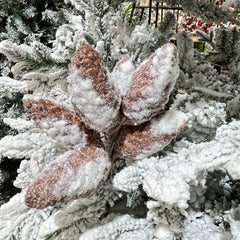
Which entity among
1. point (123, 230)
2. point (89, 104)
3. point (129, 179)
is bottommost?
point (123, 230)

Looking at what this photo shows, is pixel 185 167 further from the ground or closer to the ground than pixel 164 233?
further from the ground

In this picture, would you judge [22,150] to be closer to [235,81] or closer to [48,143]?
[48,143]

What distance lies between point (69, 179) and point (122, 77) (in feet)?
0.45

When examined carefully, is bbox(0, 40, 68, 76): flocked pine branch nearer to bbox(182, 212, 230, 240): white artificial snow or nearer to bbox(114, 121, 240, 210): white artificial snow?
bbox(114, 121, 240, 210): white artificial snow

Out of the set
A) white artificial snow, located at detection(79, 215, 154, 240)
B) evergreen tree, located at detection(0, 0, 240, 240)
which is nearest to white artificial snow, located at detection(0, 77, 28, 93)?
evergreen tree, located at detection(0, 0, 240, 240)

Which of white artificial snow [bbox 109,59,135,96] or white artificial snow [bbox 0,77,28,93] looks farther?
white artificial snow [bbox 0,77,28,93]

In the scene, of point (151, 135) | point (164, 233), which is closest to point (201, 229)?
point (164, 233)

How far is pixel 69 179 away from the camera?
278mm

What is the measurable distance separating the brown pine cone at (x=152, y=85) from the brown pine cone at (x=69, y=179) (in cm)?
7

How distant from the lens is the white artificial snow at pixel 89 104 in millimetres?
280

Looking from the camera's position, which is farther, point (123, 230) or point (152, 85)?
point (123, 230)

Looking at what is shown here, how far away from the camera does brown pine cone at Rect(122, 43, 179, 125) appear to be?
0.28m

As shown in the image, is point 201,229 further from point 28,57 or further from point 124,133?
point 28,57

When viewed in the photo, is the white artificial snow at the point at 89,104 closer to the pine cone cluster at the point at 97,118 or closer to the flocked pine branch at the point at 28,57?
the pine cone cluster at the point at 97,118
